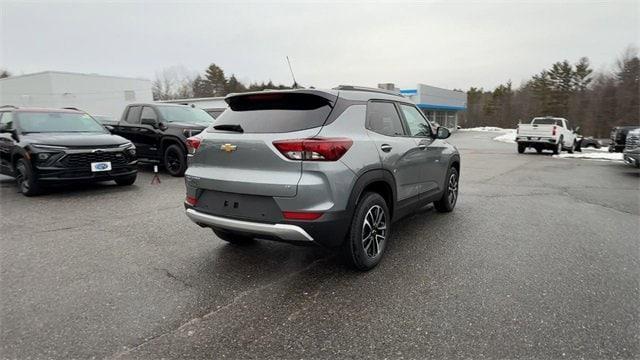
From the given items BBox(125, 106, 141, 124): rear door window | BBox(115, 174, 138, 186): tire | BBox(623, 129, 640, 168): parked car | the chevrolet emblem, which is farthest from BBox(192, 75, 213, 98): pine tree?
the chevrolet emblem

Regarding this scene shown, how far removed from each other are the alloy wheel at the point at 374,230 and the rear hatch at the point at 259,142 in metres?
0.93

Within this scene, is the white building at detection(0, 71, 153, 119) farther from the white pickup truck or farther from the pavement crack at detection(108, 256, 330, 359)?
the pavement crack at detection(108, 256, 330, 359)

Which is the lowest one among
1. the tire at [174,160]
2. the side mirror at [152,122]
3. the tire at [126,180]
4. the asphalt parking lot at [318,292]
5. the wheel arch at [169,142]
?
the asphalt parking lot at [318,292]

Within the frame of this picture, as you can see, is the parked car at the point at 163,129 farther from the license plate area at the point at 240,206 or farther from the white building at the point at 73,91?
the white building at the point at 73,91

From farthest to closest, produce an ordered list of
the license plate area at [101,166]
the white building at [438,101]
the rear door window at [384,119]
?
the white building at [438,101] < the license plate area at [101,166] < the rear door window at [384,119]

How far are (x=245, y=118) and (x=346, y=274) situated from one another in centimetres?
180

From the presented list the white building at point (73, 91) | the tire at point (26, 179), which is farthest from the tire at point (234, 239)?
the white building at point (73, 91)

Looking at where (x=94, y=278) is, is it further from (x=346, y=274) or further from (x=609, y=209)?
(x=609, y=209)

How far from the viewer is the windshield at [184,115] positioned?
33.0 feet

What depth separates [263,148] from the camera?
10.8 feet

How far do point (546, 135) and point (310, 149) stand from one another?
19876 millimetres

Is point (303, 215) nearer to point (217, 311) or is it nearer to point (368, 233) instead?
point (368, 233)

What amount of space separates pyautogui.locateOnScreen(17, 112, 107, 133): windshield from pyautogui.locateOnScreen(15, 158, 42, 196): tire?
738mm

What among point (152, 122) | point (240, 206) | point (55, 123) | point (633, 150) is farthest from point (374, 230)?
point (633, 150)
